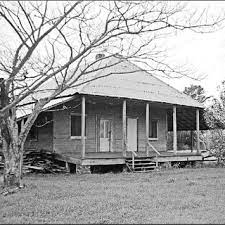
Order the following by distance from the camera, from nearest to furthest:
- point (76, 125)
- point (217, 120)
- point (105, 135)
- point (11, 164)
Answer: point (11, 164), point (76, 125), point (105, 135), point (217, 120)

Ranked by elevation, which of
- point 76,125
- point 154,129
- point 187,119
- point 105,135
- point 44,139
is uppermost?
point 187,119

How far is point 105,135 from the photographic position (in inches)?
827

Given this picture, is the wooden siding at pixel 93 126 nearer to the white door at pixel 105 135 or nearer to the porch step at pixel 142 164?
the white door at pixel 105 135

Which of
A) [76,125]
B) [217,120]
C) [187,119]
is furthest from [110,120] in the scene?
[187,119]

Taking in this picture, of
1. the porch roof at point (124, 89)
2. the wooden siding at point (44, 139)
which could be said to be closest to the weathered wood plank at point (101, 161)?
the porch roof at point (124, 89)

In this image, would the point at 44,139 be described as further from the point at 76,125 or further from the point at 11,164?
the point at 11,164

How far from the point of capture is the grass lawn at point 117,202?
7617 mm

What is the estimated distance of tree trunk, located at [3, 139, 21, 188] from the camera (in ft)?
37.0

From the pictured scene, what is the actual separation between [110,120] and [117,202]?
12.0m

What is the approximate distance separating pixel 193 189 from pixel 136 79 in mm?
11093

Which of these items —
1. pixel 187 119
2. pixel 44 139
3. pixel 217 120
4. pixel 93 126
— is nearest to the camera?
pixel 93 126

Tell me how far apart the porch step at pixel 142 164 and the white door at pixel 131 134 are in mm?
3264

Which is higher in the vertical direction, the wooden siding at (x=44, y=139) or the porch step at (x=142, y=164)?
the wooden siding at (x=44, y=139)

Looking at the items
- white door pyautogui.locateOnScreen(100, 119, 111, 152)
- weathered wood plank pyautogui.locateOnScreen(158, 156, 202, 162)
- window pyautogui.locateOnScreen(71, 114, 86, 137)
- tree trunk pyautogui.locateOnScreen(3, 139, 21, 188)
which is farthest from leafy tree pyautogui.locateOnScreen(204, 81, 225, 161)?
tree trunk pyautogui.locateOnScreen(3, 139, 21, 188)
